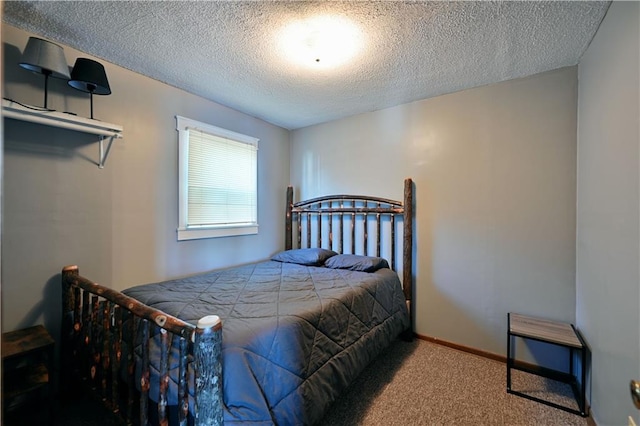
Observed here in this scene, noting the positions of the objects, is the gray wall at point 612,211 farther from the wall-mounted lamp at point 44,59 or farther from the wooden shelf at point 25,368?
the wall-mounted lamp at point 44,59

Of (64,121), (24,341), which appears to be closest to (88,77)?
(64,121)

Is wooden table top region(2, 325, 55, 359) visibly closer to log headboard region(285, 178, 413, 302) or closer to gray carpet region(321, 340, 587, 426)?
gray carpet region(321, 340, 587, 426)

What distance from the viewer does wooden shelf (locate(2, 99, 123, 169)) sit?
1753 mm

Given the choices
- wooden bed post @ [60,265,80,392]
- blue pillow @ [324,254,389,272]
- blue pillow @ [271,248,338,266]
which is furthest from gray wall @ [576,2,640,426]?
wooden bed post @ [60,265,80,392]

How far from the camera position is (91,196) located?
87.4 inches

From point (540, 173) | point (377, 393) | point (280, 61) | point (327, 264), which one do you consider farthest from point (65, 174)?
point (540, 173)

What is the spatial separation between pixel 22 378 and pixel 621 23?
371 centimetres

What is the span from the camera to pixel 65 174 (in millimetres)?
2102

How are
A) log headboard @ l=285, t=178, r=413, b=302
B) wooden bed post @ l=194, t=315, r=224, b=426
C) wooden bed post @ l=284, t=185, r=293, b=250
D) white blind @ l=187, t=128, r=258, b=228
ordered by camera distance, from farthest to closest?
wooden bed post @ l=284, t=185, r=293, b=250
log headboard @ l=285, t=178, r=413, b=302
white blind @ l=187, t=128, r=258, b=228
wooden bed post @ l=194, t=315, r=224, b=426

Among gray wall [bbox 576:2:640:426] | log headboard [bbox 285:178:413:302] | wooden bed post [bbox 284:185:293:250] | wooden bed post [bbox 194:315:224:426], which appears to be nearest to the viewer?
wooden bed post [bbox 194:315:224:426]

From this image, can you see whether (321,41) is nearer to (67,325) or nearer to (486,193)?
(486,193)

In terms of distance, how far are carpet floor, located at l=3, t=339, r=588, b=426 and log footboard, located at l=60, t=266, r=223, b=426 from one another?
335 mm

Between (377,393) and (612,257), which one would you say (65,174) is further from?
(612,257)

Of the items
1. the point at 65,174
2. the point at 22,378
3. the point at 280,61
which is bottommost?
the point at 22,378
